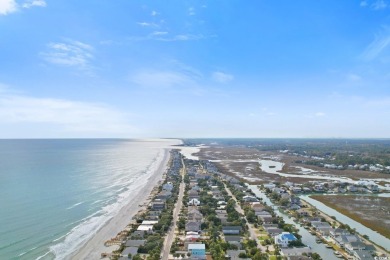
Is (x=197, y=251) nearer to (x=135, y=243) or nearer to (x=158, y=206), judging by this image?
(x=135, y=243)

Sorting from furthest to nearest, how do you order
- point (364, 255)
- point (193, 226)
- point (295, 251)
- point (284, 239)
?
point (193, 226) < point (284, 239) < point (295, 251) < point (364, 255)

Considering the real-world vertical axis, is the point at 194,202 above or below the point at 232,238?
above

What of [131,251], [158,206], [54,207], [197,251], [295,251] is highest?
[158,206]

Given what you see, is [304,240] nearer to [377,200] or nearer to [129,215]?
[129,215]


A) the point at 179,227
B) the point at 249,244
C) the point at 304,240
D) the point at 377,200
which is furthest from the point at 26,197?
the point at 377,200

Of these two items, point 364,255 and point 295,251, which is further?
point 295,251

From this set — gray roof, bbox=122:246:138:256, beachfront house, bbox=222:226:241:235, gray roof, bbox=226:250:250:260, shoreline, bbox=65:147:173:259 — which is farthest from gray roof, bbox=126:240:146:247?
beachfront house, bbox=222:226:241:235

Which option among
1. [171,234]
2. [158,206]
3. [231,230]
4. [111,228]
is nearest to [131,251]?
[171,234]

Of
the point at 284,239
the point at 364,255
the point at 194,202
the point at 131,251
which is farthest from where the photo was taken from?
the point at 194,202
